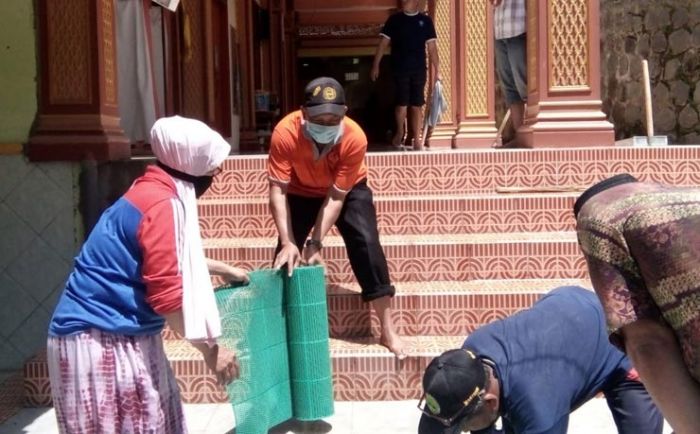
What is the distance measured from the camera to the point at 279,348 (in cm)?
417

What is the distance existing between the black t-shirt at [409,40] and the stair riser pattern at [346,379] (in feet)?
16.8

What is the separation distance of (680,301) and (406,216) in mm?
4487

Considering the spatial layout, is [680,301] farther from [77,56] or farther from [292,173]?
[77,56]

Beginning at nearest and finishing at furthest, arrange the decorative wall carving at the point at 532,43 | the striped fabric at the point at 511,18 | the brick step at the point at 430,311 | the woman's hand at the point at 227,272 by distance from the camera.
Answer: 1. the woman's hand at the point at 227,272
2. the brick step at the point at 430,311
3. the decorative wall carving at the point at 532,43
4. the striped fabric at the point at 511,18

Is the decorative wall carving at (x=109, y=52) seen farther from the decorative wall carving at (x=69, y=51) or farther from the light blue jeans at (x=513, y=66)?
the light blue jeans at (x=513, y=66)

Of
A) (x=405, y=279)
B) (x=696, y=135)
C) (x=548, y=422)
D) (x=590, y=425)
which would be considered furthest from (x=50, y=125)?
(x=696, y=135)

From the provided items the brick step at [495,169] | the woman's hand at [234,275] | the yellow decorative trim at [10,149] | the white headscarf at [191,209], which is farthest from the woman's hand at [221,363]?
the brick step at [495,169]

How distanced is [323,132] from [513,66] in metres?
4.19

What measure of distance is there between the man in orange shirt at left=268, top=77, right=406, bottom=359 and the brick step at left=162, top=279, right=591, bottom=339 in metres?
0.26

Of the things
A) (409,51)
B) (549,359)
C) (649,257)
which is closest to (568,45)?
(409,51)

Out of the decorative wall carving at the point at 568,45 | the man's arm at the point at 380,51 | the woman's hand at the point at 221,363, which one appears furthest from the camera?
the man's arm at the point at 380,51

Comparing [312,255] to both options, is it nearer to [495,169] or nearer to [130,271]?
[130,271]

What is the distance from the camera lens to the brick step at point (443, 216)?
20.2 feet

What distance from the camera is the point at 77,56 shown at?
6195mm
